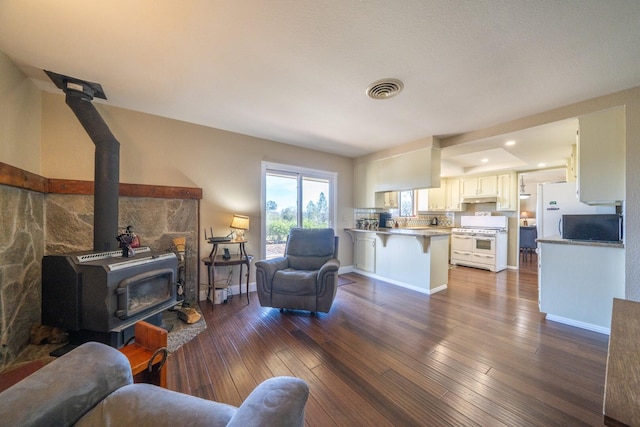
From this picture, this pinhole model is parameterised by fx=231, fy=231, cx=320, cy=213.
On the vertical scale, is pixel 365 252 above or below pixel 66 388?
below

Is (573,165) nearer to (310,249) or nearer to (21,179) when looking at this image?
(310,249)

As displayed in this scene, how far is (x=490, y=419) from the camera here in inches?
53.4

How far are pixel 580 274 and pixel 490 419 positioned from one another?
2.19 m

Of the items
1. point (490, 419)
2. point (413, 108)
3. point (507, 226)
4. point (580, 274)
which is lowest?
point (490, 419)

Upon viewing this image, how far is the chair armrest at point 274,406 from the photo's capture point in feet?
1.96

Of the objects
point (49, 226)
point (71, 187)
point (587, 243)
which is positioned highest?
point (71, 187)

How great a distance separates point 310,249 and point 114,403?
2.53 metres

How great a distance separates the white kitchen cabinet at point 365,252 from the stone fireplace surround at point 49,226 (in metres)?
2.90

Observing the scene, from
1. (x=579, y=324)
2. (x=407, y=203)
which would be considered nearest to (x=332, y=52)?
(x=579, y=324)

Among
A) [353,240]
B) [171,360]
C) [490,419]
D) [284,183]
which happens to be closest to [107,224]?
[171,360]

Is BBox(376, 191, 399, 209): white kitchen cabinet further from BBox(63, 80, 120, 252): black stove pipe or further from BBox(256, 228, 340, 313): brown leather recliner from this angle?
BBox(63, 80, 120, 252): black stove pipe

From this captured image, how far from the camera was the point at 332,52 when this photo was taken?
5.67 ft

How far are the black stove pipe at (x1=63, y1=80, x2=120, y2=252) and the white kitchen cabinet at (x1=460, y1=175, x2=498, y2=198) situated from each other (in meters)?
6.61

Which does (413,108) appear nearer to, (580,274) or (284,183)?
(284,183)
